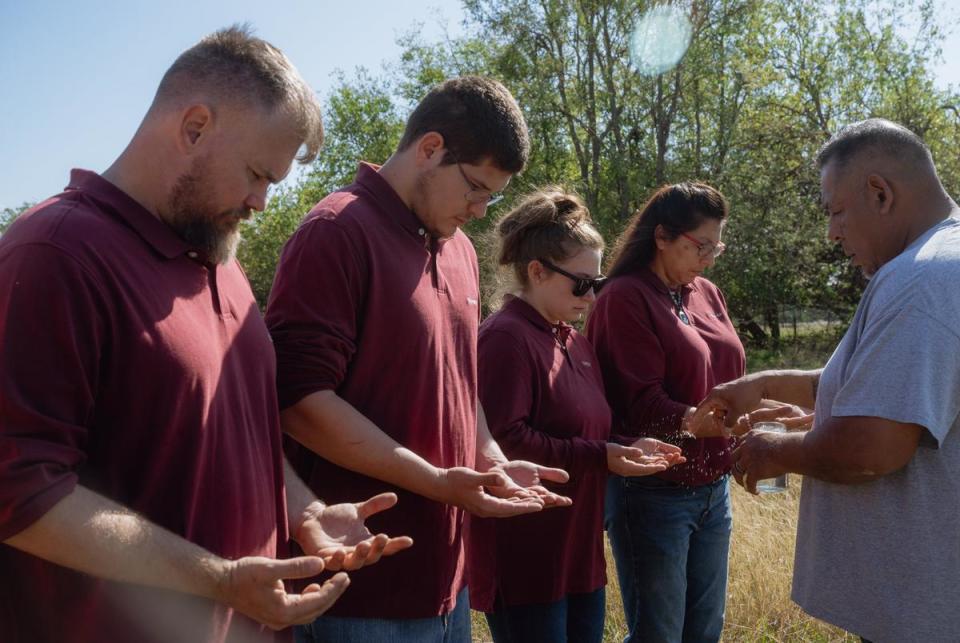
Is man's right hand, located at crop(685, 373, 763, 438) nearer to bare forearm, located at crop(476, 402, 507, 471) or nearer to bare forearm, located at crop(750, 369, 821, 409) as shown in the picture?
bare forearm, located at crop(750, 369, 821, 409)

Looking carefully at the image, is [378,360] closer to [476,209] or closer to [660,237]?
[476,209]

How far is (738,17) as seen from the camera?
22.6 meters

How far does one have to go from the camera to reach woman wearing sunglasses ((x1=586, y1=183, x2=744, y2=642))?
3.77 m

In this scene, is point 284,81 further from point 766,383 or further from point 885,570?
point 766,383

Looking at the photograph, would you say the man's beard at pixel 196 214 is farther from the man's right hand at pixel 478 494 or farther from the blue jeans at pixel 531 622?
the blue jeans at pixel 531 622

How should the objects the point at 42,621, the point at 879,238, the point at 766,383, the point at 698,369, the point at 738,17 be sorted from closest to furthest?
1. the point at 42,621
2. the point at 879,238
3. the point at 766,383
4. the point at 698,369
5. the point at 738,17

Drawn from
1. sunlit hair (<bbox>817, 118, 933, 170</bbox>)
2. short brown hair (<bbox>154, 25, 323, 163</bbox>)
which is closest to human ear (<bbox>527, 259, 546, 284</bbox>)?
sunlit hair (<bbox>817, 118, 933, 170</bbox>)

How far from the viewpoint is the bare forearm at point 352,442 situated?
2.36 metres

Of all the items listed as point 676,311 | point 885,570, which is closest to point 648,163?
point 676,311

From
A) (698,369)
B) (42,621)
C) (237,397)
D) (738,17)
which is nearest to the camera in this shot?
(42,621)

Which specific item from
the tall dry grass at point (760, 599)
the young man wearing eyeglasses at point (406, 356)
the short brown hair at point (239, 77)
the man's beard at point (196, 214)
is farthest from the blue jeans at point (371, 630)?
the tall dry grass at point (760, 599)

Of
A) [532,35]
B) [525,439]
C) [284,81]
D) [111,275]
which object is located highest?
[532,35]

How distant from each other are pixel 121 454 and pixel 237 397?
309 mm

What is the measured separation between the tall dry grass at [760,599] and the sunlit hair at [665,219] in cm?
211
